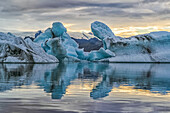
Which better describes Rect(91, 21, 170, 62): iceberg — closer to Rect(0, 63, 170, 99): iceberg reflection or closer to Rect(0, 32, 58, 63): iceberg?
Rect(0, 32, 58, 63): iceberg

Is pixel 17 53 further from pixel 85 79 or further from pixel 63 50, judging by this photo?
pixel 85 79

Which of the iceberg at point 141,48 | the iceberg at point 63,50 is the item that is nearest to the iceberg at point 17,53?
the iceberg at point 63,50

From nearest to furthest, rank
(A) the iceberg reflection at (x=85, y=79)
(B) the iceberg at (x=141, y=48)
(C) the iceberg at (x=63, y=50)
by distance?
(A) the iceberg reflection at (x=85, y=79)
(C) the iceberg at (x=63, y=50)
(B) the iceberg at (x=141, y=48)

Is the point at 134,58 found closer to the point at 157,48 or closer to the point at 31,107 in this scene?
the point at 157,48

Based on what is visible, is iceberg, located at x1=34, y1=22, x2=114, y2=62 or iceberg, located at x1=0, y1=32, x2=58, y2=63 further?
iceberg, located at x1=34, y1=22, x2=114, y2=62

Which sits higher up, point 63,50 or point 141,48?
point 63,50

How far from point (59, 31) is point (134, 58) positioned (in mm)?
9948

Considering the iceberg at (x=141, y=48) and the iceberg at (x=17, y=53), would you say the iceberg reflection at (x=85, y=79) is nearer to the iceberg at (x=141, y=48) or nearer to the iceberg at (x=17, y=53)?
the iceberg at (x=17, y=53)

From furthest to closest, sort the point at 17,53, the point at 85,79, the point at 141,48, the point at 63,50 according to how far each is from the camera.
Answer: the point at 141,48, the point at 63,50, the point at 17,53, the point at 85,79

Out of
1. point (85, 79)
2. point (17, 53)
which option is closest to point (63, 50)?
point (17, 53)

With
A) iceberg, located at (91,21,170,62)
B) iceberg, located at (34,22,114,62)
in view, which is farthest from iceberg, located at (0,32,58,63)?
iceberg, located at (91,21,170,62)

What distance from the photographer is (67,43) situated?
3522 cm

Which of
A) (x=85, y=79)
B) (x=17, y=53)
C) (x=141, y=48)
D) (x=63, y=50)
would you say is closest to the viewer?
(x=85, y=79)

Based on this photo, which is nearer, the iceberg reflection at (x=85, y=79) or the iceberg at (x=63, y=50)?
the iceberg reflection at (x=85, y=79)
